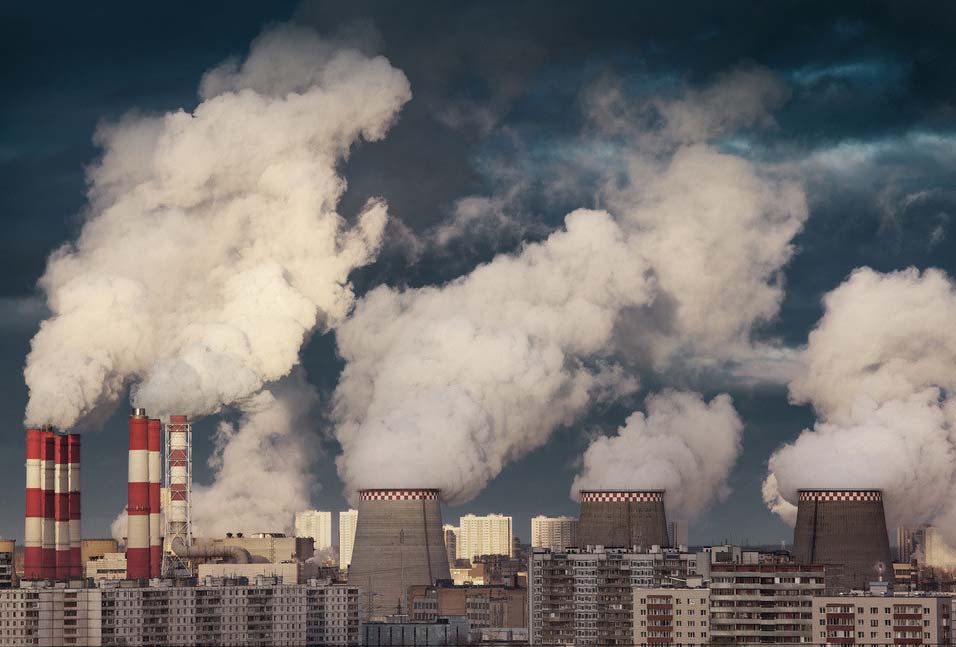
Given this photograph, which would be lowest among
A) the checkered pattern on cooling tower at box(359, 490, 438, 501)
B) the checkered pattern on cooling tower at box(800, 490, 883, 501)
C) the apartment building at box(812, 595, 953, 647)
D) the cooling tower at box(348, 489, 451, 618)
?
the apartment building at box(812, 595, 953, 647)

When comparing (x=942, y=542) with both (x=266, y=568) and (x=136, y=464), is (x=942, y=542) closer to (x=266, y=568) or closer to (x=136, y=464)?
(x=266, y=568)

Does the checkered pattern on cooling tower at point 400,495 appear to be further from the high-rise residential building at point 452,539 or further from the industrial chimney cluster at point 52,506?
the high-rise residential building at point 452,539

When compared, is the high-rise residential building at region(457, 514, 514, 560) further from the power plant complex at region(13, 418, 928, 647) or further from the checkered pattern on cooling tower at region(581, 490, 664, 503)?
the checkered pattern on cooling tower at region(581, 490, 664, 503)

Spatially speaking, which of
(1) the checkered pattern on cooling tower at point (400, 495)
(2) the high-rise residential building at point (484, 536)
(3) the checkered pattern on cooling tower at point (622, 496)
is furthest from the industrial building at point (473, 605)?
(2) the high-rise residential building at point (484, 536)

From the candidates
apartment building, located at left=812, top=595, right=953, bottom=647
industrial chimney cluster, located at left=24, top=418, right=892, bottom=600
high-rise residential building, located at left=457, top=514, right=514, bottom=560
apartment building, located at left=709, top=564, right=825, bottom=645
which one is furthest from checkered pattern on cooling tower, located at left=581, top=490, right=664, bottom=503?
high-rise residential building, located at left=457, top=514, right=514, bottom=560

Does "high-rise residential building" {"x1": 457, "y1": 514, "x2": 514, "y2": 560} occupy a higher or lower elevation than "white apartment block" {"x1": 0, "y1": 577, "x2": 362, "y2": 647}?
higher

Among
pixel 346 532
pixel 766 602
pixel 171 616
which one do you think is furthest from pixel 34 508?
pixel 346 532
